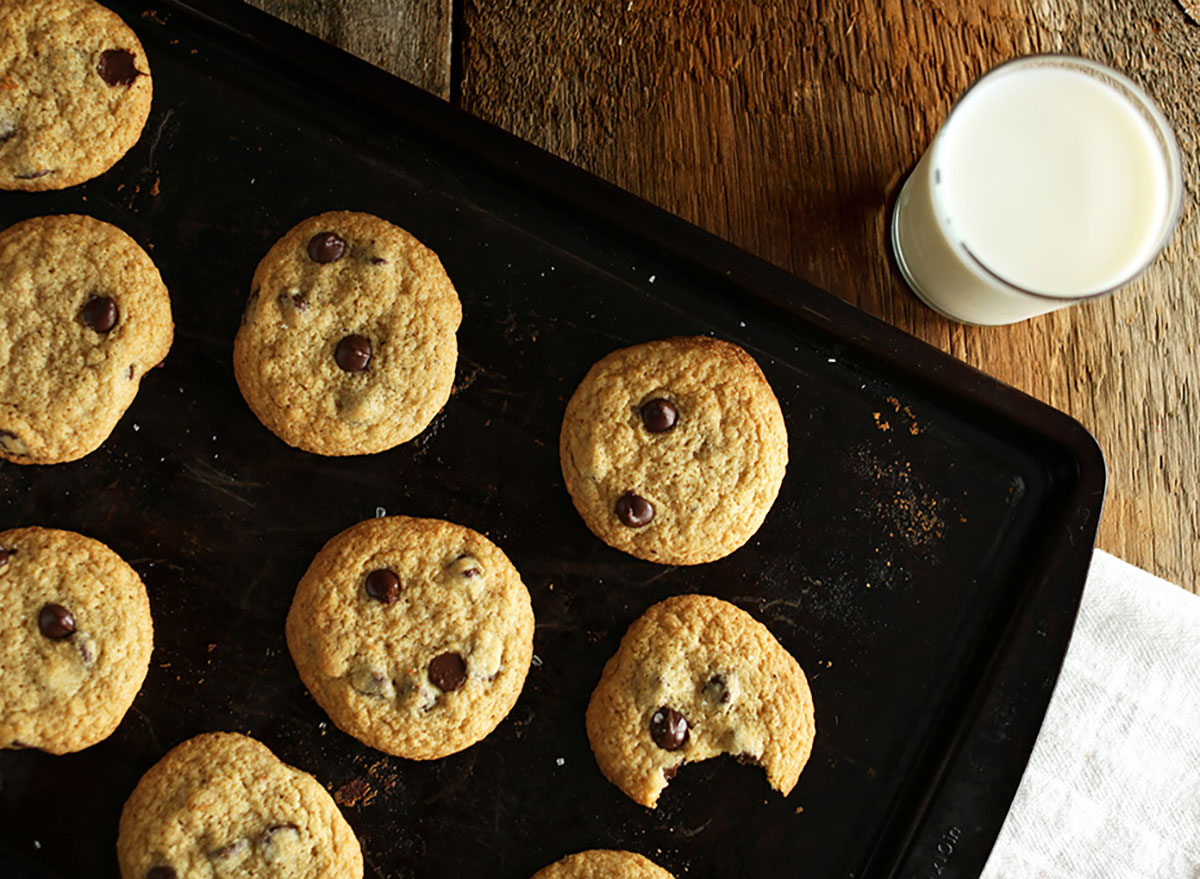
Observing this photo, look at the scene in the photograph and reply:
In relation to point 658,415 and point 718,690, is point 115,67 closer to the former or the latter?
point 658,415

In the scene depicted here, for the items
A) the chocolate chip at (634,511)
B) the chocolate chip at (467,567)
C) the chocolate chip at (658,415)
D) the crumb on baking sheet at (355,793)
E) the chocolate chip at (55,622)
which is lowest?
the crumb on baking sheet at (355,793)

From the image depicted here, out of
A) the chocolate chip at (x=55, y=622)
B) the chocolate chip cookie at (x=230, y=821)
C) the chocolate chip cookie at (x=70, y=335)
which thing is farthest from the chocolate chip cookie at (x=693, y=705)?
the chocolate chip cookie at (x=70, y=335)

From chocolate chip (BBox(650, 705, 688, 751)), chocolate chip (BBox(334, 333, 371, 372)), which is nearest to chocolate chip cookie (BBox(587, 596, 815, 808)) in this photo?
chocolate chip (BBox(650, 705, 688, 751))

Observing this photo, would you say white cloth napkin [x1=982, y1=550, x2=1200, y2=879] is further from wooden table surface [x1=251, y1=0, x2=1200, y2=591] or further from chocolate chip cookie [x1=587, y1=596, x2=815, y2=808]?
chocolate chip cookie [x1=587, y1=596, x2=815, y2=808]

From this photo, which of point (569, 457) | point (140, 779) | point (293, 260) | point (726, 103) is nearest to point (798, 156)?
point (726, 103)

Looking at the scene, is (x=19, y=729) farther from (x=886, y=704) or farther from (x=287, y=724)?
(x=886, y=704)

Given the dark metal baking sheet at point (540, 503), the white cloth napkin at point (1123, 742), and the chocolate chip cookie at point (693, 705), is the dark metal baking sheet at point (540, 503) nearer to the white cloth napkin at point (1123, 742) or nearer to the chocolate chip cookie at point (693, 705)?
the chocolate chip cookie at point (693, 705)
